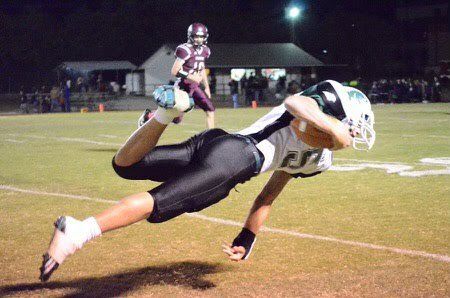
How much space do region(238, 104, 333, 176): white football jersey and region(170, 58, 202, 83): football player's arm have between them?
6.46 meters

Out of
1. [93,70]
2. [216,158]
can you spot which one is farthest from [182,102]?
[93,70]

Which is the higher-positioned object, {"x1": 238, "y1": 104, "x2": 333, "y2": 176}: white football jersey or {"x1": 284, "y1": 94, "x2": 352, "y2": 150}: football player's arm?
{"x1": 284, "y1": 94, "x2": 352, "y2": 150}: football player's arm

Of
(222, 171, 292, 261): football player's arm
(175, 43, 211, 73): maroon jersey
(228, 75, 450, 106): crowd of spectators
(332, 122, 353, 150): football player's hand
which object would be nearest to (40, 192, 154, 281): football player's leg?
(222, 171, 292, 261): football player's arm

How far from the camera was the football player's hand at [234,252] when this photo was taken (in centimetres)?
512

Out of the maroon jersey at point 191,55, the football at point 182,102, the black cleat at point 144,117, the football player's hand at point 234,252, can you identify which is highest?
the maroon jersey at point 191,55

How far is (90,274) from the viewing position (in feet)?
17.3

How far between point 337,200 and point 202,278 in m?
3.38

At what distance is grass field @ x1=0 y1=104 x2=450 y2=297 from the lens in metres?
4.93

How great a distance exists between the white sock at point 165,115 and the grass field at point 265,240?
3.73ft

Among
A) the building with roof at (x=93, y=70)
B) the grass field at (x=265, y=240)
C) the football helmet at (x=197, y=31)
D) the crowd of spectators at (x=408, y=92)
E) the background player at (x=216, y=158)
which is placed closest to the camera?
the background player at (x=216, y=158)

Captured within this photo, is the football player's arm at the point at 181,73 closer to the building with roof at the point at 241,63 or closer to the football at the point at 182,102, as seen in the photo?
the football at the point at 182,102

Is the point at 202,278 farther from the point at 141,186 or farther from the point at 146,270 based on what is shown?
the point at 141,186

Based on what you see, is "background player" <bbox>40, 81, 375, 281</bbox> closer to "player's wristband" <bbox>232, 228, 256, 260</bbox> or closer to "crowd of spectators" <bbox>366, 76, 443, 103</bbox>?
"player's wristband" <bbox>232, 228, 256, 260</bbox>

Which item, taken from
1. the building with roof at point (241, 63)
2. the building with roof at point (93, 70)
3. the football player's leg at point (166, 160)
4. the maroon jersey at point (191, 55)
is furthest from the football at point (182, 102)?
the building with roof at point (93, 70)
